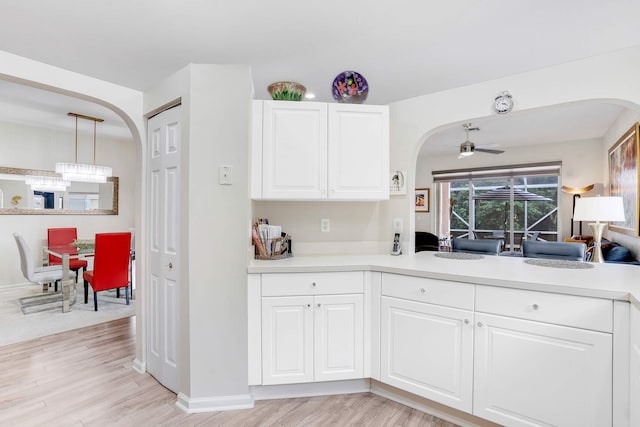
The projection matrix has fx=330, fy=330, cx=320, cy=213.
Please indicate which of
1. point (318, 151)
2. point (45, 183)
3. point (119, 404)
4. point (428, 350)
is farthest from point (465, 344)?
point (45, 183)

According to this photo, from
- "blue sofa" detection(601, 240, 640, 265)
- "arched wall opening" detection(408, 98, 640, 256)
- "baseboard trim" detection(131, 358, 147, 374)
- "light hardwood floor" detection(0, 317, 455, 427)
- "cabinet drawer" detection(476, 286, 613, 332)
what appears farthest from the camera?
"arched wall opening" detection(408, 98, 640, 256)

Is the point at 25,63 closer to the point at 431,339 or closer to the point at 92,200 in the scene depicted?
the point at 431,339

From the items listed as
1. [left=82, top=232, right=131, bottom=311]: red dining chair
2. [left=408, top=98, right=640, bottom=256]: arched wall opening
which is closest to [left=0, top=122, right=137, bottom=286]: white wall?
[left=82, top=232, right=131, bottom=311]: red dining chair

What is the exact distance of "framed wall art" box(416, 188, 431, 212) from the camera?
25.4ft

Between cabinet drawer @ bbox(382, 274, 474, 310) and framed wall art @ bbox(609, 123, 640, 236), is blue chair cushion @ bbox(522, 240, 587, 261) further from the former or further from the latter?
cabinet drawer @ bbox(382, 274, 474, 310)

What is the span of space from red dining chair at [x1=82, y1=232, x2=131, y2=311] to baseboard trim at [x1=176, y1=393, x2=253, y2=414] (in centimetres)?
252

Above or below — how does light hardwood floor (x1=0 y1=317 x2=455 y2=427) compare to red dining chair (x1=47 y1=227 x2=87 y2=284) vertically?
below

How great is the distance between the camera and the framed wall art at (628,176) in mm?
3615

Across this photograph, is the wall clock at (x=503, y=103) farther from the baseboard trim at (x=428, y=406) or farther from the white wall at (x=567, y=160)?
the white wall at (x=567, y=160)

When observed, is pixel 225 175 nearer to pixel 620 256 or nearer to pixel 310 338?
pixel 310 338

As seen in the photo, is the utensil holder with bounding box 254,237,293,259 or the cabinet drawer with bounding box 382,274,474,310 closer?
the cabinet drawer with bounding box 382,274,474,310

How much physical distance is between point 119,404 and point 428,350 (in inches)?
78.2

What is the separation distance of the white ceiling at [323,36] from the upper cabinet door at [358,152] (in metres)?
0.41

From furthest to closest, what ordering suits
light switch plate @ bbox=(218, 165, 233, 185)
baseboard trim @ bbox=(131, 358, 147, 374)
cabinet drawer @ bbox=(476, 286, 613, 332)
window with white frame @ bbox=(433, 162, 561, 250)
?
window with white frame @ bbox=(433, 162, 561, 250), baseboard trim @ bbox=(131, 358, 147, 374), light switch plate @ bbox=(218, 165, 233, 185), cabinet drawer @ bbox=(476, 286, 613, 332)
